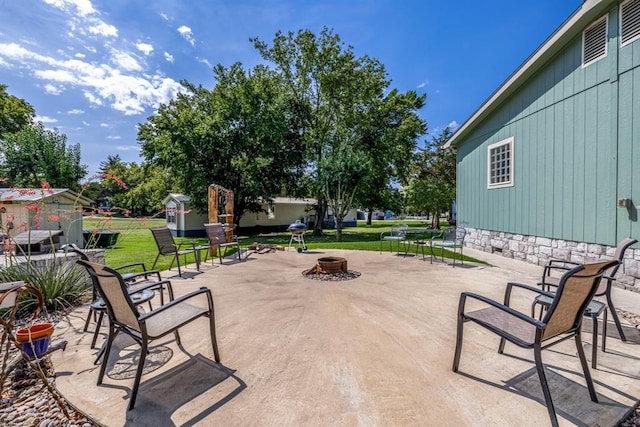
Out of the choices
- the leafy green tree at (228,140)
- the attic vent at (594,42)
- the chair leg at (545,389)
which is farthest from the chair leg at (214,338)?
the leafy green tree at (228,140)

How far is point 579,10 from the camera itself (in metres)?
5.57

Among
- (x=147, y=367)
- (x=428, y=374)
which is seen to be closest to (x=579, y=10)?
(x=428, y=374)

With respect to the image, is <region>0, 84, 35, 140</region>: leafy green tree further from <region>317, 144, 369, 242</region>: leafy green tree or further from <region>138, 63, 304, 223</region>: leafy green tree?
<region>317, 144, 369, 242</region>: leafy green tree

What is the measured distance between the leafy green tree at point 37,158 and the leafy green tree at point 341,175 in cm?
1930

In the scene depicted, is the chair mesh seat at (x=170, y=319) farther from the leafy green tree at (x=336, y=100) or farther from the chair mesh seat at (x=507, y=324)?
the leafy green tree at (x=336, y=100)

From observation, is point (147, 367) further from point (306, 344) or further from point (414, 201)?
point (414, 201)

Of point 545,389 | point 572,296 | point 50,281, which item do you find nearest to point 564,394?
point 545,389

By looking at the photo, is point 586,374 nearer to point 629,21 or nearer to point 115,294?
point 115,294

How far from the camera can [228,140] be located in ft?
51.0

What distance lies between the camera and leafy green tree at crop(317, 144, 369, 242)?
13.4m

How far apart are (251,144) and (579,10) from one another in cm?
1376

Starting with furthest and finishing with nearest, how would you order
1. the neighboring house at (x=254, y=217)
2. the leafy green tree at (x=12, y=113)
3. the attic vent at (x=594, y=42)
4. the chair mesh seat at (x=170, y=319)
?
1. the leafy green tree at (x=12, y=113)
2. the neighboring house at (x=254, y=217)
3. the attic vent at (x=594, y=42)
4. the chair mesh seat at (x=170, y=319)

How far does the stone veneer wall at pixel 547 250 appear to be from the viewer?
15.9 ft

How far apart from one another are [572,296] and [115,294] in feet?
10.3
